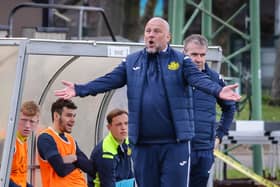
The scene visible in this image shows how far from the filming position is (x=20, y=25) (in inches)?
479

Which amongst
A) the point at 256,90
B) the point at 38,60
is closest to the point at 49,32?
the point at 38,60

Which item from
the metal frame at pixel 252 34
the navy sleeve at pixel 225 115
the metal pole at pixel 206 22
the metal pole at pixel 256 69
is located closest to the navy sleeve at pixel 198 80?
the navy sleeve at pixel 225 115

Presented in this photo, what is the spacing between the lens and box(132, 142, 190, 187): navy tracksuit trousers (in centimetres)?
731

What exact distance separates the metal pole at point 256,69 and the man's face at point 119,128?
20.9 ft

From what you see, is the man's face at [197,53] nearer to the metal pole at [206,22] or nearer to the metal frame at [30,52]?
the metal frame at [30,52]

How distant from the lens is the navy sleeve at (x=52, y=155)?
29.6 ft

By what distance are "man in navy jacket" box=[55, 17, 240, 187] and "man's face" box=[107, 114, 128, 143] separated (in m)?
1.78

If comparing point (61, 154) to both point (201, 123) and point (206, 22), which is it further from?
point (206, 22)

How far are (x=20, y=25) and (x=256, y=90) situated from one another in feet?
15.5

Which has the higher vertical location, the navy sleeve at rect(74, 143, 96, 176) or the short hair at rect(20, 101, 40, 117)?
the short hair at rect(20, 101, 40, 117)

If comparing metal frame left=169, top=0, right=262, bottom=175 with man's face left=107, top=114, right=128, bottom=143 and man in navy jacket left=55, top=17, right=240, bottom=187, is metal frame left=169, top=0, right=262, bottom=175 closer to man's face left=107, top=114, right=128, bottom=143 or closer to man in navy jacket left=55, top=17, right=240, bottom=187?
man's face left=107, top=114, right=128, bottom=143

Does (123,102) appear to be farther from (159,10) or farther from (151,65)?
(159,10)

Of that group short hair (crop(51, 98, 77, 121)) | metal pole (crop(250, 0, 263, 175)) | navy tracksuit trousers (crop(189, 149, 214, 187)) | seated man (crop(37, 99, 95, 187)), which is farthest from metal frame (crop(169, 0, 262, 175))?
navy tracksuit trousers (crop(189, 149, 214, 187))

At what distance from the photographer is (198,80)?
23.6 feet
